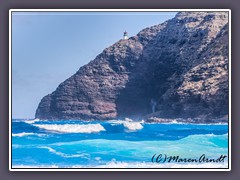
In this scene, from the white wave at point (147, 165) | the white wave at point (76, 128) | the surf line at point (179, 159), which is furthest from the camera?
the white wave at point (76, 128)

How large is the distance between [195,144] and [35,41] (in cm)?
394

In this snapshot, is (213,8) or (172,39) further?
(172,39)

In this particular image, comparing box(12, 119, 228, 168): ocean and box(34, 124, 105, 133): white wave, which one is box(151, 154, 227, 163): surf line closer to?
box(12, 119, 228, 168): ocean

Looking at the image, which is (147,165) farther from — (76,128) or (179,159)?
(76,128)

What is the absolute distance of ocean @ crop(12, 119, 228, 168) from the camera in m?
7.98

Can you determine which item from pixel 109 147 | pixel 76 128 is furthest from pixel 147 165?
pixel 76 128

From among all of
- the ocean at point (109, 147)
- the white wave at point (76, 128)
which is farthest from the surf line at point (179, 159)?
the white wave at point (76, 128)

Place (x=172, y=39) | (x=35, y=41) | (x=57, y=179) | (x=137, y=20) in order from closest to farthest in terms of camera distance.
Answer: (x=57, y=179), (x=137, y=20), (x=35, y=41), (x=172, y=39)

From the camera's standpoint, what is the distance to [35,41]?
8.98m

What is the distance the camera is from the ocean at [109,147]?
7977mm

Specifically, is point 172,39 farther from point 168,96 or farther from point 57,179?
point 57,179

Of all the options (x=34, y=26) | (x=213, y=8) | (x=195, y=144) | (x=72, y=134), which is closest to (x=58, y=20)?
(x=34, y=26)

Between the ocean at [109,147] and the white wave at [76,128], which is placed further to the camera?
the white wave at [76,128]

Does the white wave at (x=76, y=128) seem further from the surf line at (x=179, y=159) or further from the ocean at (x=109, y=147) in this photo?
the surf line at (x=179, y=159)
